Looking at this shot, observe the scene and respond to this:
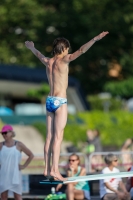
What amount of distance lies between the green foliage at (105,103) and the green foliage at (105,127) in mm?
8459

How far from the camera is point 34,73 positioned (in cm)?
4766

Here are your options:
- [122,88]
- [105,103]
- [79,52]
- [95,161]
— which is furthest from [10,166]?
[122,88]

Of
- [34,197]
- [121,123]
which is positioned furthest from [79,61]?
[34,197]

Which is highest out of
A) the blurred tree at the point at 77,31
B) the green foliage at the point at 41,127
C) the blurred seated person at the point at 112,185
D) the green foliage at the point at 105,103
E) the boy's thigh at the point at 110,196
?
the blurred tree at the point at 77,31

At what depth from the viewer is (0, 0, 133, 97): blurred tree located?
54500 millimetres

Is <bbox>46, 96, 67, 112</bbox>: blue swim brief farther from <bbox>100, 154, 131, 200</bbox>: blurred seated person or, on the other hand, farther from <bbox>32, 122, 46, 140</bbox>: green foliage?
<bbox>32, 122, 46, 140</bbox>: green foliage

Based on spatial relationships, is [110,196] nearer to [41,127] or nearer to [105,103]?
[41,127]

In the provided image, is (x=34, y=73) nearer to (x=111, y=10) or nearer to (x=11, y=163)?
(x=111, y=10)

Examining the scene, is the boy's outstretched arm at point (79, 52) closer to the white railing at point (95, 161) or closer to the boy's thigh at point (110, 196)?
the boy's thigh at point (110, 196)

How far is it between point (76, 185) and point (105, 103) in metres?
31.6

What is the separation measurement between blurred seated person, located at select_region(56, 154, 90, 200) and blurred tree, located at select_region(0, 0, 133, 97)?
39808 mm

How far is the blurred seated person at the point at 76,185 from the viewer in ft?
44.3

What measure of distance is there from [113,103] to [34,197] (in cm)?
3073

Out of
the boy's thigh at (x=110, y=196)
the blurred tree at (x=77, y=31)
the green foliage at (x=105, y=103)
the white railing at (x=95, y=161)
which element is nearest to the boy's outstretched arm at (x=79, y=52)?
the boy's thigh at (x=110, y=196)
